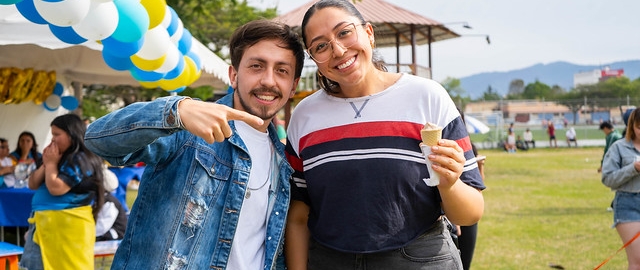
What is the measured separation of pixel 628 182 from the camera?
17.5ft

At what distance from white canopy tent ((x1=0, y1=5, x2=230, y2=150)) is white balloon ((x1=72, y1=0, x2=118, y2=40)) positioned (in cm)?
187

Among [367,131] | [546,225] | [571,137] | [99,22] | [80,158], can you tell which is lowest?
[571,137]

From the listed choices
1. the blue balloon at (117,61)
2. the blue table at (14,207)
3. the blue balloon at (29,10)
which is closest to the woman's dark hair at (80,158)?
the blue balloon at (117,61)

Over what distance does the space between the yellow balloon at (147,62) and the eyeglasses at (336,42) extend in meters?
3.59

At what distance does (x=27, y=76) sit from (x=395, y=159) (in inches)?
346

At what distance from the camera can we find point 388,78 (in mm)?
2230

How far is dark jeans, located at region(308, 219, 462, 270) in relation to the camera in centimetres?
209

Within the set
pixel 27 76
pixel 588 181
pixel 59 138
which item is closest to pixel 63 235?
pixel 59 138

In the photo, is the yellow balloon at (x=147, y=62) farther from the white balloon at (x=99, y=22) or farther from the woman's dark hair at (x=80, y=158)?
the white balloon at (x=99, y=22)

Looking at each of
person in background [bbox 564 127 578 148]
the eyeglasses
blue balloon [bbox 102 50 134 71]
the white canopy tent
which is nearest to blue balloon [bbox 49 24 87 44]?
blue balloon [bbox 102 50 134 71]

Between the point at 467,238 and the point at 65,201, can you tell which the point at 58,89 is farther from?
the point at 467,238

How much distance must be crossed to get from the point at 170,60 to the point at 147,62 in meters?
0.47

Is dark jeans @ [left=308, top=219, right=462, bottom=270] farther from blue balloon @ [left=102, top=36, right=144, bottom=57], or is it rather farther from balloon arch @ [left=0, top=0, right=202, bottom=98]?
blue balloon @ [left=102, top=36, right=144, bottom=57]

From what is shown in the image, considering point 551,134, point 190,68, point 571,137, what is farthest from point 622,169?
point 551,134
